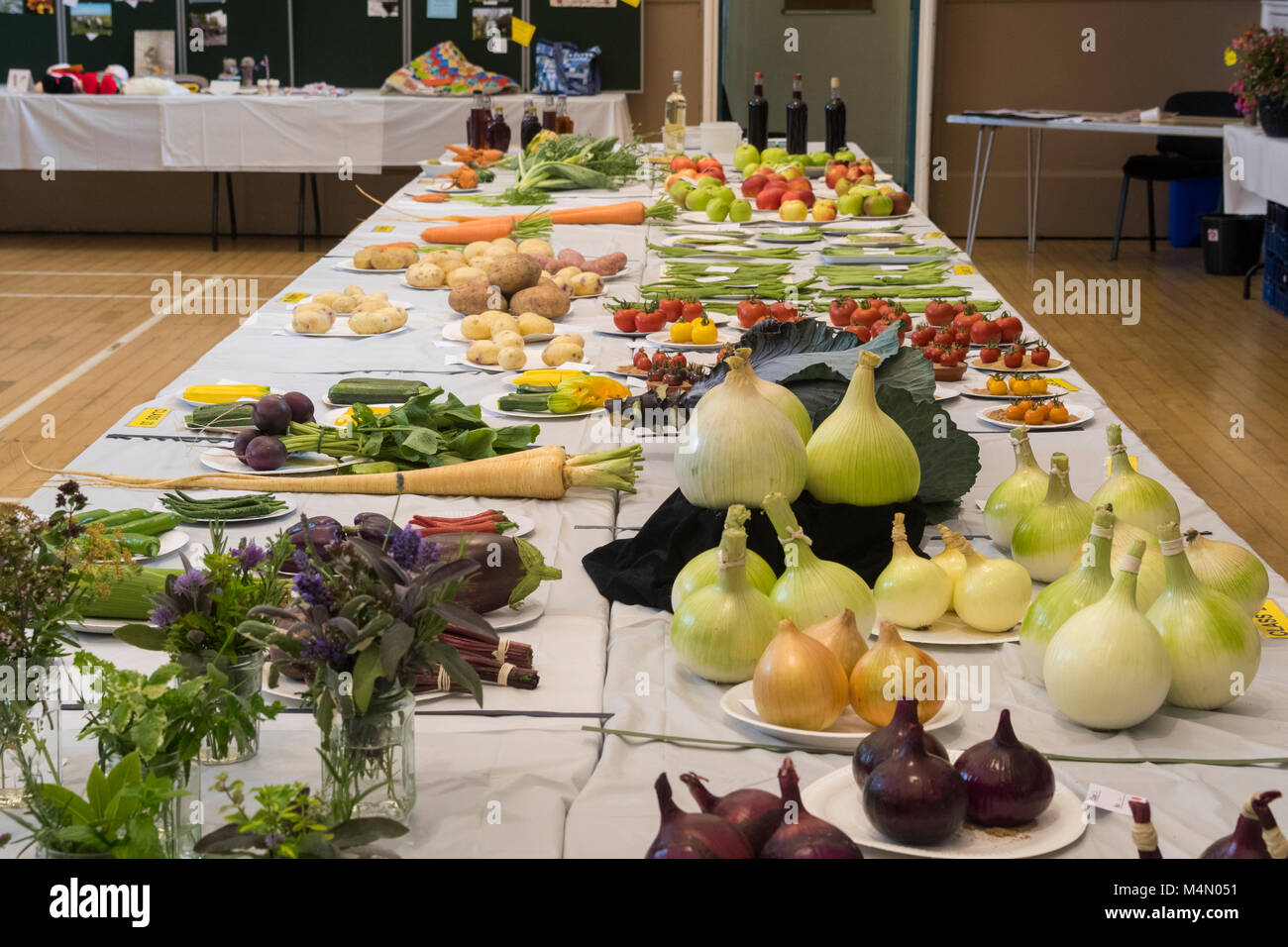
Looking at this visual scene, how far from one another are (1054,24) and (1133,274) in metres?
1.81

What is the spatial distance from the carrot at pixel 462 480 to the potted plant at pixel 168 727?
0.94 meters

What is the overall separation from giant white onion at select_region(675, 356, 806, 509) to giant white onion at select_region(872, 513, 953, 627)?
0.15 m

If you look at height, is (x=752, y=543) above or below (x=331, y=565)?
below

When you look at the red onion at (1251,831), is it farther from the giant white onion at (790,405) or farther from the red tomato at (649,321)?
the red tomato at (649,321)

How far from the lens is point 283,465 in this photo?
216 centimetres

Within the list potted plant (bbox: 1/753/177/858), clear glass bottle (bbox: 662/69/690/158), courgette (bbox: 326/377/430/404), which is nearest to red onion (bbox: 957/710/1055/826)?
potted plant (bbox: 1/753/177/858)

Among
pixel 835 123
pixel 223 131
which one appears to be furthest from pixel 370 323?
pixel 223 131

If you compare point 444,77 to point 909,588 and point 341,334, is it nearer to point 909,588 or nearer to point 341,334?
point 341,334

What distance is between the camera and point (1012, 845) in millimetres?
1146

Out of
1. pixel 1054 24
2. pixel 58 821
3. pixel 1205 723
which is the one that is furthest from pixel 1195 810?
pixel 1054 24

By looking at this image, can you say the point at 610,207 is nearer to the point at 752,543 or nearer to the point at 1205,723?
the point at 752,543

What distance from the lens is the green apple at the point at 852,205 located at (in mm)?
4477
